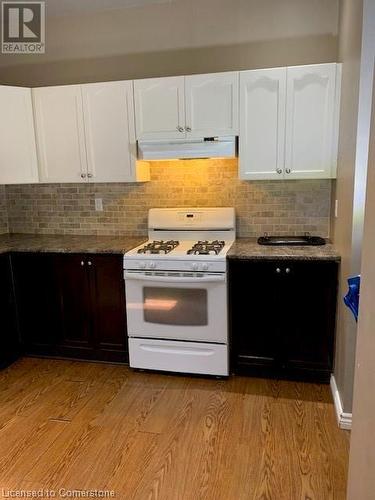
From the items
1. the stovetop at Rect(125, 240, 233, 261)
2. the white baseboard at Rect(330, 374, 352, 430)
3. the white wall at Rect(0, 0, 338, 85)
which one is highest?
the white wall at Rect(0, 0, 338, 85)

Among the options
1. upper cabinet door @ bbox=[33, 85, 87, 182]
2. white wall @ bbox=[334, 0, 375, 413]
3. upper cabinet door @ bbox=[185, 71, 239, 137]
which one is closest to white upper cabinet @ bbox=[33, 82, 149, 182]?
upper cabinet door @ bbox=[33, 85, 87, 182]

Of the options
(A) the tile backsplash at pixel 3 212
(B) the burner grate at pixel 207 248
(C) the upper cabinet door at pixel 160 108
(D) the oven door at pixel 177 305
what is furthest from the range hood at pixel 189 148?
(A) the tile backsplash at pixel 3 212

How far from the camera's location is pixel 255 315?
2.70 metres

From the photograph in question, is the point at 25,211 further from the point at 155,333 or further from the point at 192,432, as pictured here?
the point at 192,432

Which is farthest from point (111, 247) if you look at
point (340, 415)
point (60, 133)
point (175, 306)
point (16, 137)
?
point (340, 415)

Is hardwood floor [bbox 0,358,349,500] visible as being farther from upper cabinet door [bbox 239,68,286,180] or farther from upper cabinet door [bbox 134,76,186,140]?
upper cabinet door [bbox 134,76,186,140]

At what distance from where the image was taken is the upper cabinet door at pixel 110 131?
9.50ft

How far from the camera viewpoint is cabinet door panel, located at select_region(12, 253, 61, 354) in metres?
3.01

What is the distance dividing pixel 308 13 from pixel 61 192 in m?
2.50

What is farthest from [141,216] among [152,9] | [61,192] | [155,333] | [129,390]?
[152,9]

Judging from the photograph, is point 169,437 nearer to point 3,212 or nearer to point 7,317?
point 7,317

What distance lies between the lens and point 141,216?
11.1ft

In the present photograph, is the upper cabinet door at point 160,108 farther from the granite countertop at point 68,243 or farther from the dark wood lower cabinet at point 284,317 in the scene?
the dark wood lower cabinet at point 284,317

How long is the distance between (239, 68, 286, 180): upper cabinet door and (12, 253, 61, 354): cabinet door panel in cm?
171
